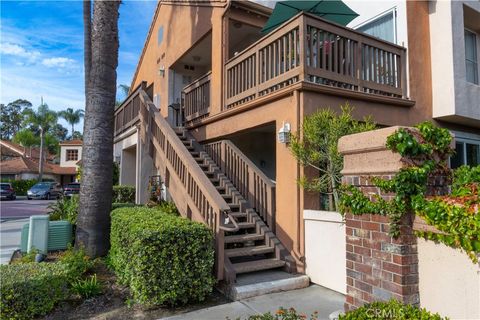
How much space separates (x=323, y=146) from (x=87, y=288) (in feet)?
14.8

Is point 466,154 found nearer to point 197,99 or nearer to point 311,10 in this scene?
point 311,10

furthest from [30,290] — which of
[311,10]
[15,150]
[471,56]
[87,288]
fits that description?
[15,150]

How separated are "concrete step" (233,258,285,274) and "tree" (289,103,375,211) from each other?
1.45 metres

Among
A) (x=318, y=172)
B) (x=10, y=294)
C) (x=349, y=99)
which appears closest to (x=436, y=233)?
(x=318, y=172)

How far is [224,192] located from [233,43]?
613 centimetres

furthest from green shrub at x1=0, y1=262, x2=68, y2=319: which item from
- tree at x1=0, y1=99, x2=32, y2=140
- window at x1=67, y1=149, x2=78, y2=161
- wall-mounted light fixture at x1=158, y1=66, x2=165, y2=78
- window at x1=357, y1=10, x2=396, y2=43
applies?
tree at x1=0, y1=99, x2=32, y2=140

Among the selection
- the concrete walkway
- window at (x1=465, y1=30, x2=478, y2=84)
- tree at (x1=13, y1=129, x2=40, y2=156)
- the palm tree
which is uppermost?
the palm tree

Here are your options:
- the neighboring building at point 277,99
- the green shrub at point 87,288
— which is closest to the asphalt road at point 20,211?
the neighboring building at point 277,99

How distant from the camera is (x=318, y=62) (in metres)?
6.21

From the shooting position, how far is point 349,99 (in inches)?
255

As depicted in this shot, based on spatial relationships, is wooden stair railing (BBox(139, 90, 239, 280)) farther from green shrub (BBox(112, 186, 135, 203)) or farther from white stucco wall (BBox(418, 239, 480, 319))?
green shrub (BBox(112, 186, 135, 203))

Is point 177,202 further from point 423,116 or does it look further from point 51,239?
point 423,116

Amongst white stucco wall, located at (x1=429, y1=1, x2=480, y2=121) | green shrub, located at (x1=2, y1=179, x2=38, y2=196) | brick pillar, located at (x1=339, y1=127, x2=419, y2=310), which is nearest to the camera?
brick pillar, located at (x1=339, y1=127, x2=419, y2=310)

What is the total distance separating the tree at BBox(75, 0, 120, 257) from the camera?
7082mm
